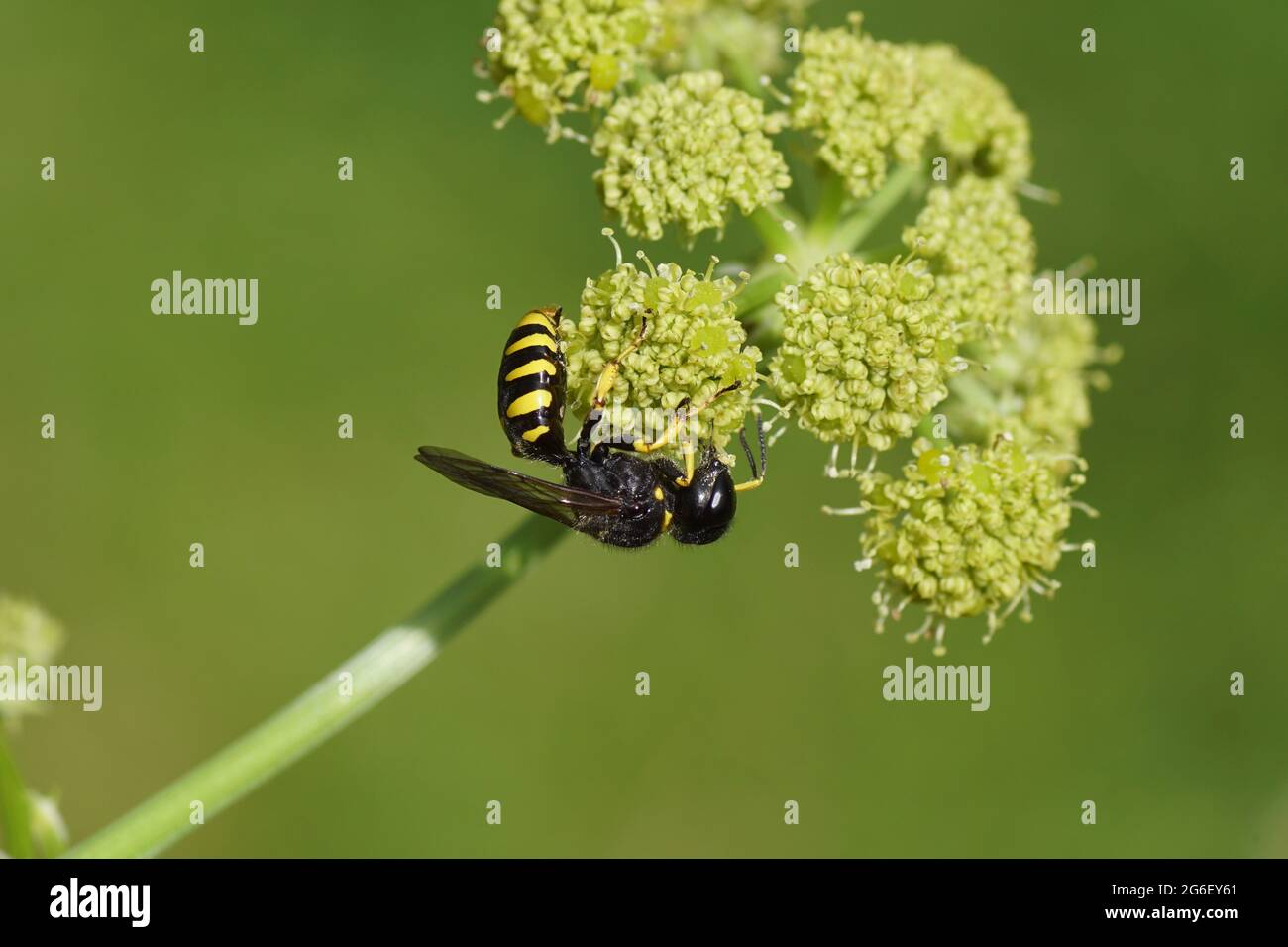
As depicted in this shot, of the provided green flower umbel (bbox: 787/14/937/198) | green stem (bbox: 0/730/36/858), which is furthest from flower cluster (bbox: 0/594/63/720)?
green flower umbel (bbox: 787/14/937/198)

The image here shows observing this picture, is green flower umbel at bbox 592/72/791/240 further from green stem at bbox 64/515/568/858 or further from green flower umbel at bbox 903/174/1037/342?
green stem at bbox 64/515/568/858

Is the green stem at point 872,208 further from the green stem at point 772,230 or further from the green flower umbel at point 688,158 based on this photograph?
the green flower umbel at point 688,158

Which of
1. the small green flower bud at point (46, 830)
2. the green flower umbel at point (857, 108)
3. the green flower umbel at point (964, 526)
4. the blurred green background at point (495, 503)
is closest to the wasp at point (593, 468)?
the green flower umbel at point (964, 526)

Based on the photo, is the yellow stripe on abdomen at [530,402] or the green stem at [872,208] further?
the green stem at [872,208]

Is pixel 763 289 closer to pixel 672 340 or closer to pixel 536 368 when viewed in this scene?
A: pixel 672 340

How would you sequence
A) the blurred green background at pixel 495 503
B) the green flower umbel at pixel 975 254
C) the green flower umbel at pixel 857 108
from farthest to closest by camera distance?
the blurred green background at pixel 495 503 → the green flower umbel at pixel 857 108 → the green flower umbel at pixel 975 254

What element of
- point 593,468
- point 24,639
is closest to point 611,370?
point 593,468
